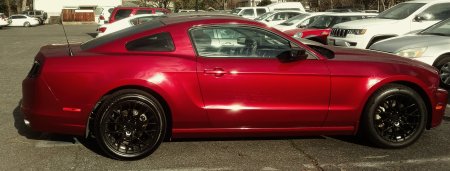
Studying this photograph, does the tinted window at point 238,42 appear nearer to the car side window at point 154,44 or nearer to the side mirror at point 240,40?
the side mirror at point 240,40

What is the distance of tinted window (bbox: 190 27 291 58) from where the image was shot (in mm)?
4684

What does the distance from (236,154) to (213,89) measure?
71 cm

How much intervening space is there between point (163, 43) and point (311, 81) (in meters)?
1.46

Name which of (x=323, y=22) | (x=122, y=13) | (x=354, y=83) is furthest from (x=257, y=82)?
(x=122, y=13)

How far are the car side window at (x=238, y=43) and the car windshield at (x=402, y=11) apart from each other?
7.27 m

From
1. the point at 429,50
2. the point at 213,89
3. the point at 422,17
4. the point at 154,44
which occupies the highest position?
the point at 422,17

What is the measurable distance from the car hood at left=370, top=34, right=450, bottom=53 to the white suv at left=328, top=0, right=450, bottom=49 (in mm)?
2188

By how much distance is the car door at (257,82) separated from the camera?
179 inches

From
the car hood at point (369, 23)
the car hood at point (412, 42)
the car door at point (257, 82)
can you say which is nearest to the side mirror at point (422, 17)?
the car hood at point (369, 23)

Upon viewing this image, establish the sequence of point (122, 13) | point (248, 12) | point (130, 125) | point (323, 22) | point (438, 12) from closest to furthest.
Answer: point (130, 125) < point (438, 12) < point (323, 22) < point (122, 13) < point (248, 12)

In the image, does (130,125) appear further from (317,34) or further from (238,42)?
(317,34)

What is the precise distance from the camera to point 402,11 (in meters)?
11.4

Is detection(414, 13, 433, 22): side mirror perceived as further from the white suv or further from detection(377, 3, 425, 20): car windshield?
detection(377, 3, 425, 20): car windshield

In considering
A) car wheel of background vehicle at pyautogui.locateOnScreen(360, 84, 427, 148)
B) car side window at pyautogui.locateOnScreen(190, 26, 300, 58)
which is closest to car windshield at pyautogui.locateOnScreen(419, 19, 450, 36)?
car wheel of background vehicle at pyautogui.locateOnScreen(360, 84, 427, 148)
